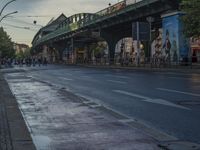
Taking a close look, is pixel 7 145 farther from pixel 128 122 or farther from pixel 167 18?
pixel 167 18

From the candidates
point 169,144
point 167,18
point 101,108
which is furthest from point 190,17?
point 169,144

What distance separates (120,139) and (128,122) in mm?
2586

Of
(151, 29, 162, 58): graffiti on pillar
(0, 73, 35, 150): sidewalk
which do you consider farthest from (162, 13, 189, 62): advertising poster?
(0, 73, 35, 150): sidewalk

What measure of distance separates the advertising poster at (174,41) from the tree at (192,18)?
177 inches

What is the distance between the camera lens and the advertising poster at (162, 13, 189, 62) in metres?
53.5

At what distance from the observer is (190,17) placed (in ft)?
155

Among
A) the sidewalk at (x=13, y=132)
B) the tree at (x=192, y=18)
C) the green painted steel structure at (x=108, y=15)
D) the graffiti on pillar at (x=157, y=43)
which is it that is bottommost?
the sidewalk at (x=13, y=132)

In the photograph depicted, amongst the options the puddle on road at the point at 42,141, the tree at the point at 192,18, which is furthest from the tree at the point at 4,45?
the puddle on road at the point at 42,141

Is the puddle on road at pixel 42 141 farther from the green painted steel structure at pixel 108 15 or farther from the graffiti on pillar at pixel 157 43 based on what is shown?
the graffiti on pillar at pixel 157 43

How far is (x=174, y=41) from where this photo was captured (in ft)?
180

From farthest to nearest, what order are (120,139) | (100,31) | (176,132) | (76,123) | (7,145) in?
(100,31)
(76,123)
(176,132)
(120,139)
(7,145)

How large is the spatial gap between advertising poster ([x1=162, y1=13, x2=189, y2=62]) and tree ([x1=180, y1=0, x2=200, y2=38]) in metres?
4.50

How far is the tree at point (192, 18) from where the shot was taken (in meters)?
46.5

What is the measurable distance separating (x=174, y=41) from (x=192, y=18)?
811 cm
